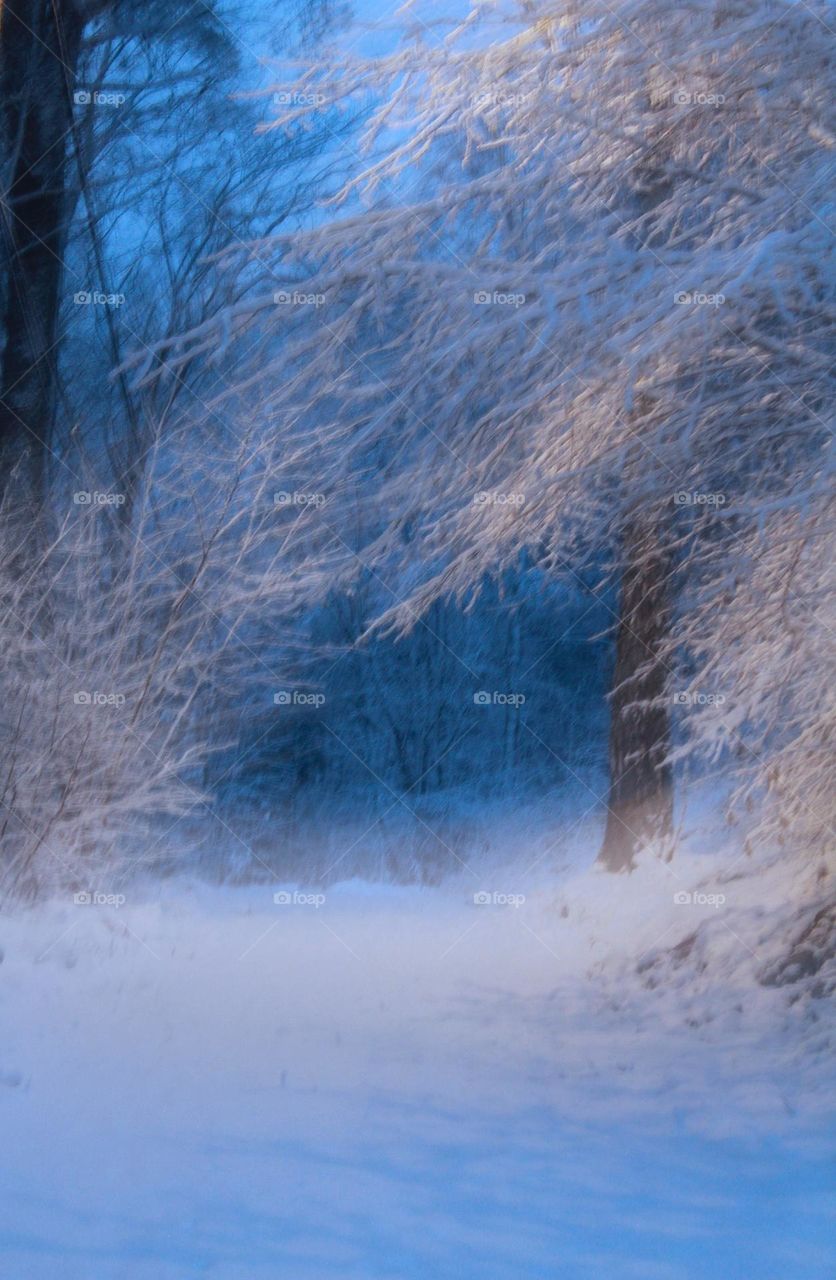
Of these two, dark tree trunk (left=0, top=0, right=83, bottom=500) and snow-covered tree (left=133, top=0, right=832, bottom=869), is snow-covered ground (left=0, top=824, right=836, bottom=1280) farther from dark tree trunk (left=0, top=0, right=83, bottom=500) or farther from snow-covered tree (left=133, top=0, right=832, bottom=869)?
dark tree trunk (left=0, top=0, right=83, bottom=500)

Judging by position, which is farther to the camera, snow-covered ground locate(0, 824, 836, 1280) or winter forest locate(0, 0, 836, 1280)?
winter forest locate(0, 0, 836, 1280)

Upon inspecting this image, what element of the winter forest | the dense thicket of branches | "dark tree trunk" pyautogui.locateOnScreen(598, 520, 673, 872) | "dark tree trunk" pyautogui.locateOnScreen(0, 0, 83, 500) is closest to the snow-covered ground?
the winter forest

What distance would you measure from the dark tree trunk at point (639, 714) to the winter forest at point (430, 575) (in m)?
0.01

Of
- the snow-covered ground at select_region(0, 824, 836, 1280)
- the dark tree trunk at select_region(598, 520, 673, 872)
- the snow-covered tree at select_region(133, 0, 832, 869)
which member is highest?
the snow-covered tree at select_region(133, 0, 832, 869)

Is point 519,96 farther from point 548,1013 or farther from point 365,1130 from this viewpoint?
point 365,1130

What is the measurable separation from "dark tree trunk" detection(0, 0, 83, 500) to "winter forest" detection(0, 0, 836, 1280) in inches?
0.7

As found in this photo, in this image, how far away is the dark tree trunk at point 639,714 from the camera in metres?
2.93

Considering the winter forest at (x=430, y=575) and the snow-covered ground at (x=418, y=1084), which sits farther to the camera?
the winter forest at (x=430, y=575)

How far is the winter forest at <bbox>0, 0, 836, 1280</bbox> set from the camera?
2.90 meters

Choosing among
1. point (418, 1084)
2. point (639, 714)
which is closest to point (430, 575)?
point (639, 714)

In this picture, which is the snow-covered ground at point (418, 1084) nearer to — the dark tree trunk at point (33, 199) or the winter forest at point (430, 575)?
the winter forest at point (430, 575)

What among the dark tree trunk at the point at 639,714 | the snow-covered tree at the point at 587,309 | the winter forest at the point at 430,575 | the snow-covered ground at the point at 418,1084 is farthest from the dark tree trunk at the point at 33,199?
the dark tree trunk at the point at 639,714

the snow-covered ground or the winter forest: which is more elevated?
the winter forest

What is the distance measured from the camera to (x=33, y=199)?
301cm
